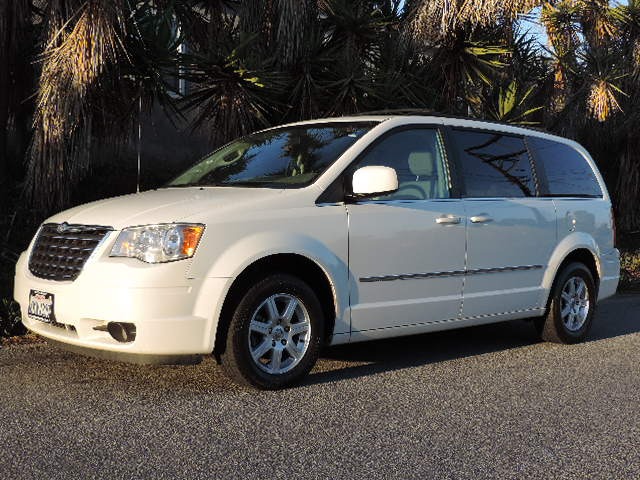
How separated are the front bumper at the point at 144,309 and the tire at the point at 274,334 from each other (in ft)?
0.65

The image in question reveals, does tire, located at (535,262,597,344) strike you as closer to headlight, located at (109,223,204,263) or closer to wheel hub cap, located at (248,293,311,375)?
wheel hub cap, located at (248,293,311,375)

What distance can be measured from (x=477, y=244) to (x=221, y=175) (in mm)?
1983

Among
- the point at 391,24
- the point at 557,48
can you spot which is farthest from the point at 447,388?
the point at 557,48

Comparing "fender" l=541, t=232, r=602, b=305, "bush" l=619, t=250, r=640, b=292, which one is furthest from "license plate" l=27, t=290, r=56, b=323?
"bush" l=619, t=250, r=640, b=292

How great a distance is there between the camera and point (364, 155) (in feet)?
19.2

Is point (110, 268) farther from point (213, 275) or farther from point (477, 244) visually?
point (477, 244)

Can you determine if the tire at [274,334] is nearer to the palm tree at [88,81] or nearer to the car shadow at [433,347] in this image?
the car shadow at [433,347]

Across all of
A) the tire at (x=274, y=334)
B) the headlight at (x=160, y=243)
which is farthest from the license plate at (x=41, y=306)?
the tire at (x=274, y=334)

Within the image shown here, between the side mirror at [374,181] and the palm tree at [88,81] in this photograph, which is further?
the palm tree at [88,81]

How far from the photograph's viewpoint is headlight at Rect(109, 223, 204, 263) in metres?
4.93

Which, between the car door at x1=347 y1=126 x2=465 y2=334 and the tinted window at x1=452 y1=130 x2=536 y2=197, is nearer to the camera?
the car door at x1=347 y1=126 x2=465 y2=334

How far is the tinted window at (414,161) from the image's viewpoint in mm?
5961

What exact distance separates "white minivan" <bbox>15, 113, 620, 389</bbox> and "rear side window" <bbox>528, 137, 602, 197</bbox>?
0.03 metres

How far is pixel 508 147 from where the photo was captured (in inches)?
276
